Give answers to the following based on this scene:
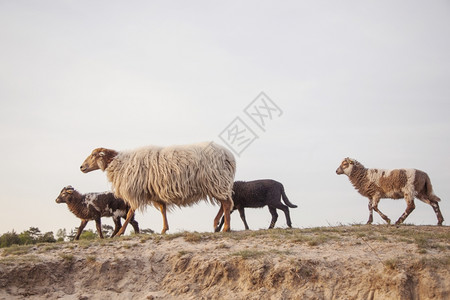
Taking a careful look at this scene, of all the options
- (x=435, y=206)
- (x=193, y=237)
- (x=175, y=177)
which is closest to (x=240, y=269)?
(x=193, y=237)

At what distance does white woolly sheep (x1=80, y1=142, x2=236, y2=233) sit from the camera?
13602mm

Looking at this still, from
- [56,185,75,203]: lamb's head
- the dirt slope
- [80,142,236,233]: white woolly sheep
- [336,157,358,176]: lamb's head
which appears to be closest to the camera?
the dirt slope

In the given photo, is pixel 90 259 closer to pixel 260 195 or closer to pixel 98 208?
pixel 98 208

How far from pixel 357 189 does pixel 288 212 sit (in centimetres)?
252

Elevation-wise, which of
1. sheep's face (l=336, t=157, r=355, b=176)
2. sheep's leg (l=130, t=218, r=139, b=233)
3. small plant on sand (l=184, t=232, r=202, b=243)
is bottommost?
small plant on sand (l=184, t=232, r=202, b=243)

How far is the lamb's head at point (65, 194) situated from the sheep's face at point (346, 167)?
8788mm

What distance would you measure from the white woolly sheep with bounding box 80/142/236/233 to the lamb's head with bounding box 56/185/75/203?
2.09 metres

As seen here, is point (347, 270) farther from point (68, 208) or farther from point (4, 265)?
point (68, 208)

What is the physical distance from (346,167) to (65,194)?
918cm

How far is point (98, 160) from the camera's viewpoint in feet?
48.1

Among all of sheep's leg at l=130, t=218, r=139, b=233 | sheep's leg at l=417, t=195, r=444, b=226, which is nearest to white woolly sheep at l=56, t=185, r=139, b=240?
sheep's leg at l=130, t=218, r=139, b=233

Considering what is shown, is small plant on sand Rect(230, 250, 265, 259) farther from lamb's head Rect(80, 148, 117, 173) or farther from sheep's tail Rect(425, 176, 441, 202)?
sheep's tail Rect(425, 176, 441, 202)

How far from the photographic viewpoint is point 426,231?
1259cm

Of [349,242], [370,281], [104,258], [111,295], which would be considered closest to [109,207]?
[104,258]
